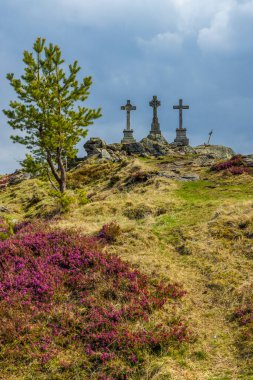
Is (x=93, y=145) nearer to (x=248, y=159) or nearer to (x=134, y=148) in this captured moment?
(x=134, y=148)

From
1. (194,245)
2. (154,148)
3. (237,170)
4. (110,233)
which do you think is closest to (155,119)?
(154,148)

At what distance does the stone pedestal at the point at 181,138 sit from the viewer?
186ft

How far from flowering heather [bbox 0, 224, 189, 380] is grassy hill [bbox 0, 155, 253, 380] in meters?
0.57

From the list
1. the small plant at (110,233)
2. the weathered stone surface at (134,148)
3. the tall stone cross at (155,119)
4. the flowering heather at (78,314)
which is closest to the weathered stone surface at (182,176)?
the small plant at (110,233)

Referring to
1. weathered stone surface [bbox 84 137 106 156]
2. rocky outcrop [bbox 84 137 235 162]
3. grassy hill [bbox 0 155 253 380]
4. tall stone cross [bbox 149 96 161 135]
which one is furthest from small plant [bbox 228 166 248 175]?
tall stone cross [bbox 149 96 161 135]

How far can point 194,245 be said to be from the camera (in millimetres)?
14633

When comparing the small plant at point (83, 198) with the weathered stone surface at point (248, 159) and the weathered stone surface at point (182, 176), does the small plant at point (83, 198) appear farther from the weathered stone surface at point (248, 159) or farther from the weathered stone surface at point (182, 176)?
the weathered stone surface at point (248, 159)

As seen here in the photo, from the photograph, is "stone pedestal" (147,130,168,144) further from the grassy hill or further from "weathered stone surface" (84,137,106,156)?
the grassy hill

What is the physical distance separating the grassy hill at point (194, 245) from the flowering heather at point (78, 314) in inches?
22.3

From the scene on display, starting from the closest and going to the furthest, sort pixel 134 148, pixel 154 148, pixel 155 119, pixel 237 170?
pixel 237 170 → pixel 154 148 → pixel 134 148 → pixel 155 119

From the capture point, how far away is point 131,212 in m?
20.6

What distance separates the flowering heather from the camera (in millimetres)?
8305

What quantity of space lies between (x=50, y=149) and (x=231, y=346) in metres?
19.0

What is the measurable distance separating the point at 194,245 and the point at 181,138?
44204mm
